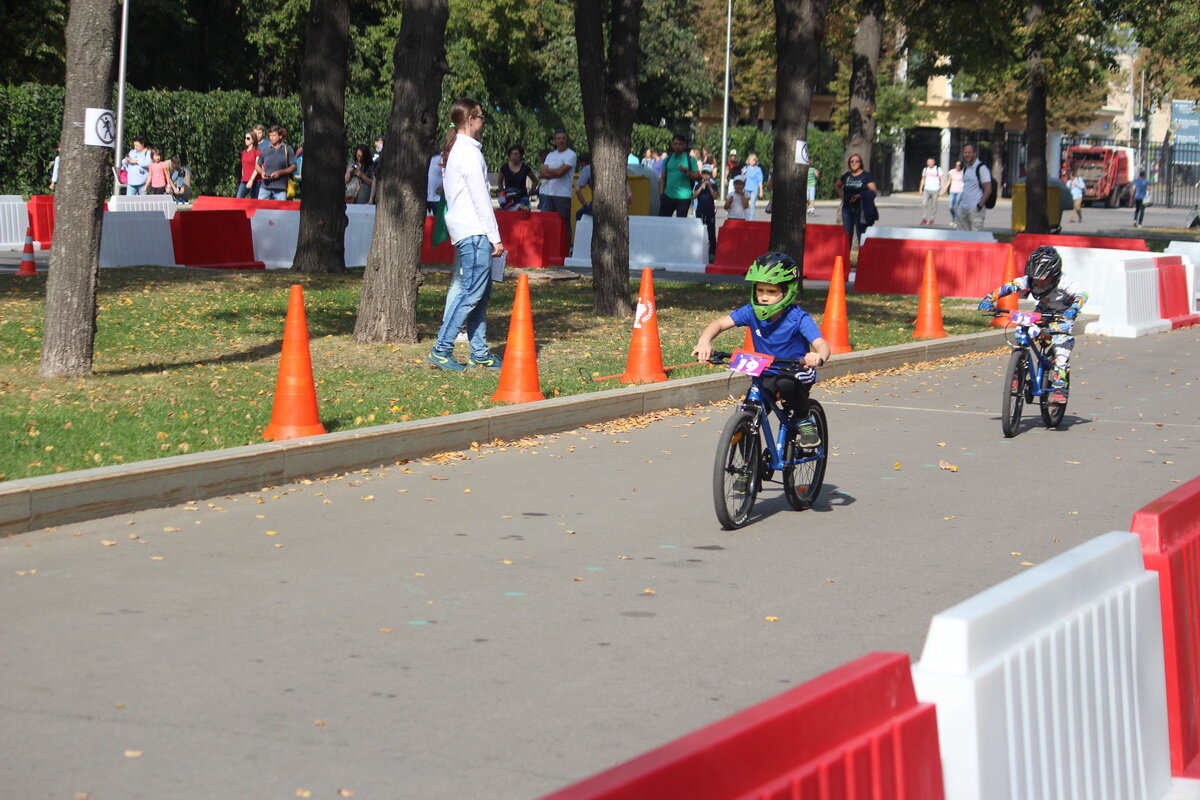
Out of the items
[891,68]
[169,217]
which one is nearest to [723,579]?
[169,217]

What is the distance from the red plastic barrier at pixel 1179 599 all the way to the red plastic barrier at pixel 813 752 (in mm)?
1562

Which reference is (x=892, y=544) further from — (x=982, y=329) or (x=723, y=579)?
(x=982, y=329)

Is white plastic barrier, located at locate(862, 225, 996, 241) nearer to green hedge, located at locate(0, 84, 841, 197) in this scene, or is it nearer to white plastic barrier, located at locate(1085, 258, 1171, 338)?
white plastic barrier, located at locate(1085, 258, 1171, 338)

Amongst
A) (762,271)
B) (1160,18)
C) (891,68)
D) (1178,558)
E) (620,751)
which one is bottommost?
(620,751)

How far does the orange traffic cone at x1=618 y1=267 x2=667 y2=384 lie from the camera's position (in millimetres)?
12914

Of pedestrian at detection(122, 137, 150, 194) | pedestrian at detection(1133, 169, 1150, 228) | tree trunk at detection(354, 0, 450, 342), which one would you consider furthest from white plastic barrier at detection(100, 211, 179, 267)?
pedestrian at detection(1133, 169, 1150, 228)

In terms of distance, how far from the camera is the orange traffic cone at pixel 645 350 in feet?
42.4

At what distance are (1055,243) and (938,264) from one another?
2.31 m

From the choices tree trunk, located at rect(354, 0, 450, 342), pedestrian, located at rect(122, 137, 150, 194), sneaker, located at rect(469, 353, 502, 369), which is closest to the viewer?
sneaker, located at rect(469, 353, 502, 369)

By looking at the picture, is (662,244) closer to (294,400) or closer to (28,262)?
(28,262)

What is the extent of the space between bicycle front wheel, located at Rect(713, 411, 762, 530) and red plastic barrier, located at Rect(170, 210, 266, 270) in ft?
44.6

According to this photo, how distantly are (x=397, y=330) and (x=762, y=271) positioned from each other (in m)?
5.89

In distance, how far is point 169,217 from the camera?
827 inches

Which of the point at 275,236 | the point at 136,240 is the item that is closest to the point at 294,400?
the point at 136,240
